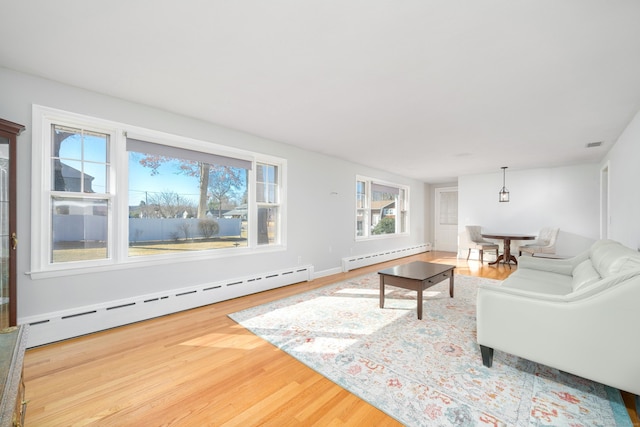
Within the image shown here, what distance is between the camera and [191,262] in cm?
349

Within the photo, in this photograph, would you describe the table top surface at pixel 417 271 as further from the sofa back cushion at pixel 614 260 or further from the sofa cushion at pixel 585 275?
the sofa back cushion at pixel 614 260

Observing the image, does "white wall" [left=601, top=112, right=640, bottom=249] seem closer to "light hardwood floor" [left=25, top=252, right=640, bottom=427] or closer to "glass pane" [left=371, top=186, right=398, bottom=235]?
"light hardwood floor" [left=25, top=252, right=640, bottom=427]

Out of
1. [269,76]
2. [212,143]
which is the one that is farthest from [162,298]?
[269,76]

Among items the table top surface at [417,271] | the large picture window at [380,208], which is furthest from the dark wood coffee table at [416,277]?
the large picture window at [380,208]

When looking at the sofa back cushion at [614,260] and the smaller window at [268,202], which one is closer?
the sofa back cushion at [614,260]

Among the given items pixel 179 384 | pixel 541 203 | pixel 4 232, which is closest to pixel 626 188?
pixel 541 203

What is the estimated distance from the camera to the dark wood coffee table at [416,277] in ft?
10.1

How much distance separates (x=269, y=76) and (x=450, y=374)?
9.27ft

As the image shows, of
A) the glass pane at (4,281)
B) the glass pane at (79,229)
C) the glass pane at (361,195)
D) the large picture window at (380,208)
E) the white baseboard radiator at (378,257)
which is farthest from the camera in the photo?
the large picture window at (380,208)

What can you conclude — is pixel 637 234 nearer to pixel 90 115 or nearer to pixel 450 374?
pixel 450 374

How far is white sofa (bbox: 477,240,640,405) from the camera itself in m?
1.57

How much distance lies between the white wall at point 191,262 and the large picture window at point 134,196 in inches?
3.7

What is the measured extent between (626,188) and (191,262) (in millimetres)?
5650

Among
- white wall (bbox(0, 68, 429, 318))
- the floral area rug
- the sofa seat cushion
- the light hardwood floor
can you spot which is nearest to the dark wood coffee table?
the floral area rug
